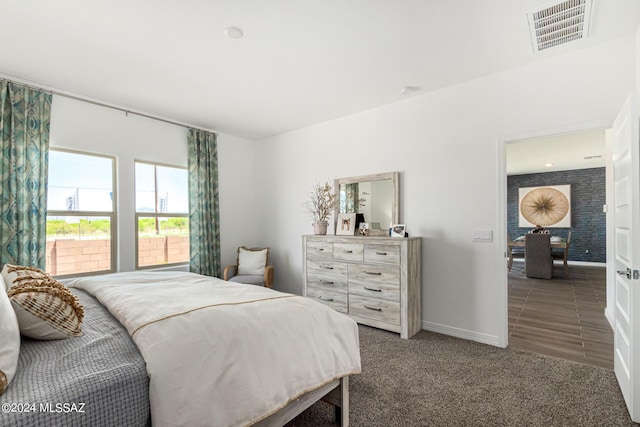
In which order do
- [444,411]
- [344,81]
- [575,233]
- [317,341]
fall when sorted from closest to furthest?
[317,341]
[444,411]
[344,81]
[575,233]

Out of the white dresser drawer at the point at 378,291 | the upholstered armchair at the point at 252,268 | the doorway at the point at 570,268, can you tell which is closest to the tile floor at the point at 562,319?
the doorway at the point at 570,268

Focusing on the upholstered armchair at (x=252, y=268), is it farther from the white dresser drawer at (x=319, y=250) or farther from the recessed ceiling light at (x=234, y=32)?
the recessed ceiling light at (x=234, y=32)

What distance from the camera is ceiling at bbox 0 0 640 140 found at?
82.9 inches

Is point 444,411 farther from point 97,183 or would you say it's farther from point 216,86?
point 97,183

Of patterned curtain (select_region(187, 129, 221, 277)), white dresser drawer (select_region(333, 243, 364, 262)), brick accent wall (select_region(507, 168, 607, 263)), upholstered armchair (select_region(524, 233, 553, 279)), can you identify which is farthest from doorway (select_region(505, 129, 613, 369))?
patterned curtain (select_region(187, 129, 221, 277))

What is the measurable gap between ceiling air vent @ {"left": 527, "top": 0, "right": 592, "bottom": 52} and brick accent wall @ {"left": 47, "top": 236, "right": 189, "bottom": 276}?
452 cm

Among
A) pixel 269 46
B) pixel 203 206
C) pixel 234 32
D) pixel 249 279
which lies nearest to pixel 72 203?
pixel 203 206

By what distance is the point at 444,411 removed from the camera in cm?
195

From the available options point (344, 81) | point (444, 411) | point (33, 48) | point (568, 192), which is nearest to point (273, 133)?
point (344, 81)

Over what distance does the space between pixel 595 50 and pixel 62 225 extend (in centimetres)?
539

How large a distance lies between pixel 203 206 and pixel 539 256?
649 cm

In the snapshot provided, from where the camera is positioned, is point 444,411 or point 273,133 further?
point 273,133

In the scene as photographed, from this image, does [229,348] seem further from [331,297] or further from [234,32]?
[331,297]

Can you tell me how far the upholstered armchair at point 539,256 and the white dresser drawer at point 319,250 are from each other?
16.3ft
